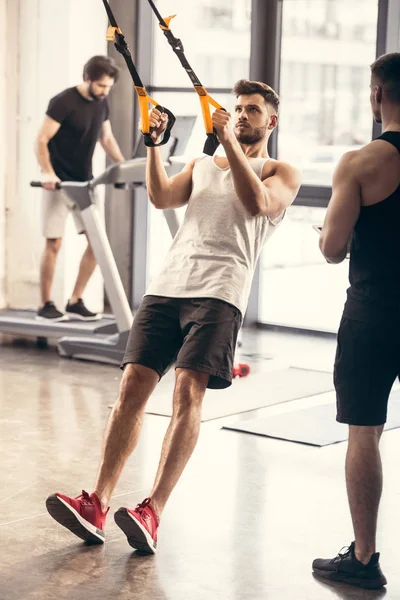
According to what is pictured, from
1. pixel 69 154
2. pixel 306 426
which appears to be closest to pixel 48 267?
pixel 69 154

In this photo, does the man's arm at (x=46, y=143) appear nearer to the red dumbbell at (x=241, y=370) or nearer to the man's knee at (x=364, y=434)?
the red dumbbell at (x=241, y=370)

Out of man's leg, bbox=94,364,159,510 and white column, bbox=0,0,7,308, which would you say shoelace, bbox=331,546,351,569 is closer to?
man's leg, bbox=94,364,159,510

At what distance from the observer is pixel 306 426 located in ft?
15.6

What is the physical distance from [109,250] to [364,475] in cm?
336

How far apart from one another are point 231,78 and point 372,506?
5.02 meters

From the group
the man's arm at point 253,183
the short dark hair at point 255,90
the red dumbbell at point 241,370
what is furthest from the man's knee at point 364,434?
the red dumbbell at point 241,370

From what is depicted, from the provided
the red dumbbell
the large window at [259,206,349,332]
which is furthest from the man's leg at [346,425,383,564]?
the large window at [259,206,349,332]

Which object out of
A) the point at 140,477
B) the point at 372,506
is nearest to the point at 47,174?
the point at 140,477

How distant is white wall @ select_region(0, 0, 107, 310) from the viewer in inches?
279

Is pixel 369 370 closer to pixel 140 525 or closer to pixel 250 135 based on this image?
pixel 140 525

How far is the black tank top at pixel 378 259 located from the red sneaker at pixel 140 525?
0.85 meters

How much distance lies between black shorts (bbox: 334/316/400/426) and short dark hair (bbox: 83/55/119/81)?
372cm

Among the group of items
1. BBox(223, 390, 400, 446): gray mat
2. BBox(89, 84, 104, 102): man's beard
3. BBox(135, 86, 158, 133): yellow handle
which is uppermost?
BBox(89, 84, 104, 102): man's beard

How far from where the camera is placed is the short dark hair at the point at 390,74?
2764 mm
